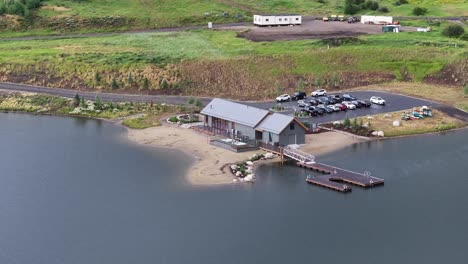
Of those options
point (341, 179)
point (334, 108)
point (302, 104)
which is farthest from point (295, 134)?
point (302, 104)

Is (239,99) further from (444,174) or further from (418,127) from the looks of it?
(444,174)

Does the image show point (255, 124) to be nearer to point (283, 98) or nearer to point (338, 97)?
point (283, 98)

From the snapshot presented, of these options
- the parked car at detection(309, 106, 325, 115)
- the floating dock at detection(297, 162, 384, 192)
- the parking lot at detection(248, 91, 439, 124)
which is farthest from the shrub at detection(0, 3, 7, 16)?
the floating dock at detection(297, 162, 384, 192)

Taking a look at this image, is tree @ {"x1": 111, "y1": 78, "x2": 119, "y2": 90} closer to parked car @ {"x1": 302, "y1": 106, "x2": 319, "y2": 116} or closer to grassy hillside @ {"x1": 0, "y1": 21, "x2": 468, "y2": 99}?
grassy hillside @ {"x1": 0, "y1": 21, "x2": 468, "y2": 99}

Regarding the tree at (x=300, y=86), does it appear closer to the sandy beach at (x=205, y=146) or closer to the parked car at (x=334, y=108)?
the parked car at (x=334, y=108)

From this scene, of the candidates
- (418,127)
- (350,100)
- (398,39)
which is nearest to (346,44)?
(398,39)
